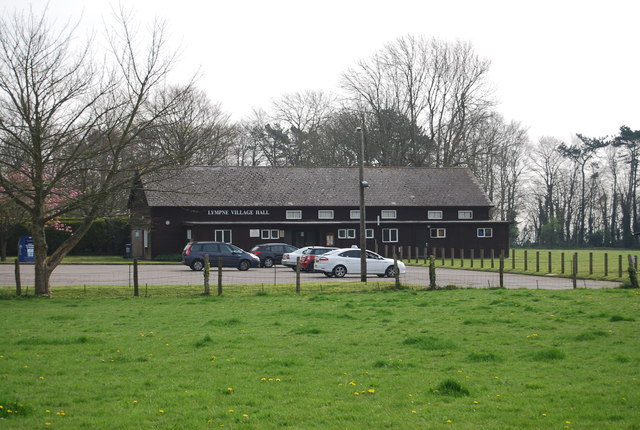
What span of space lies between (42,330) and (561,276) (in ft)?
80.8

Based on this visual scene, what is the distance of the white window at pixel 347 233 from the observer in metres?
57.4

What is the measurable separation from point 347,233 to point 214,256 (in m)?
19.6

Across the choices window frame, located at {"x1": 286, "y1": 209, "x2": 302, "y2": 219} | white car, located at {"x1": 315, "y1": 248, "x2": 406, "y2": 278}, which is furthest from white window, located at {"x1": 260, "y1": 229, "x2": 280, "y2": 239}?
white car, located at {"x1": 315, "y1": 248, "x2": 406, "y2": 278}

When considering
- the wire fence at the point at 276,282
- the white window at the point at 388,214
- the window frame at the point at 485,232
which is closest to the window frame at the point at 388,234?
the white window at the point at 388,214

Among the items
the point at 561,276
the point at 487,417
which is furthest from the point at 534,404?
the point at 561,276

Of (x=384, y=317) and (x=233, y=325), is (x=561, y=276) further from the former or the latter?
(x=233, y=325)

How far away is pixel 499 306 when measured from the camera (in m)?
18.2

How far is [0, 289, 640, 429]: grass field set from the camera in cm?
771

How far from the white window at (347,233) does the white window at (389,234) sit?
106 inches

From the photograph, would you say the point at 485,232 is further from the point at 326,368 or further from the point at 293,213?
the point at 326,368

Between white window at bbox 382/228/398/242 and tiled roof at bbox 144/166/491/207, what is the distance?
6.95 ft

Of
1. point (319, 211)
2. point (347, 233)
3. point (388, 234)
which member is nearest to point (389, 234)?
point (388, 234)

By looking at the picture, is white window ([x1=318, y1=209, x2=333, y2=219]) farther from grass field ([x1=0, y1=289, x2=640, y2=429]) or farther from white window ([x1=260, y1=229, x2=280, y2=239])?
grass field ([x1=0, y1=289, x2=640, y2=429])

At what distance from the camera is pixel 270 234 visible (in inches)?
2208
